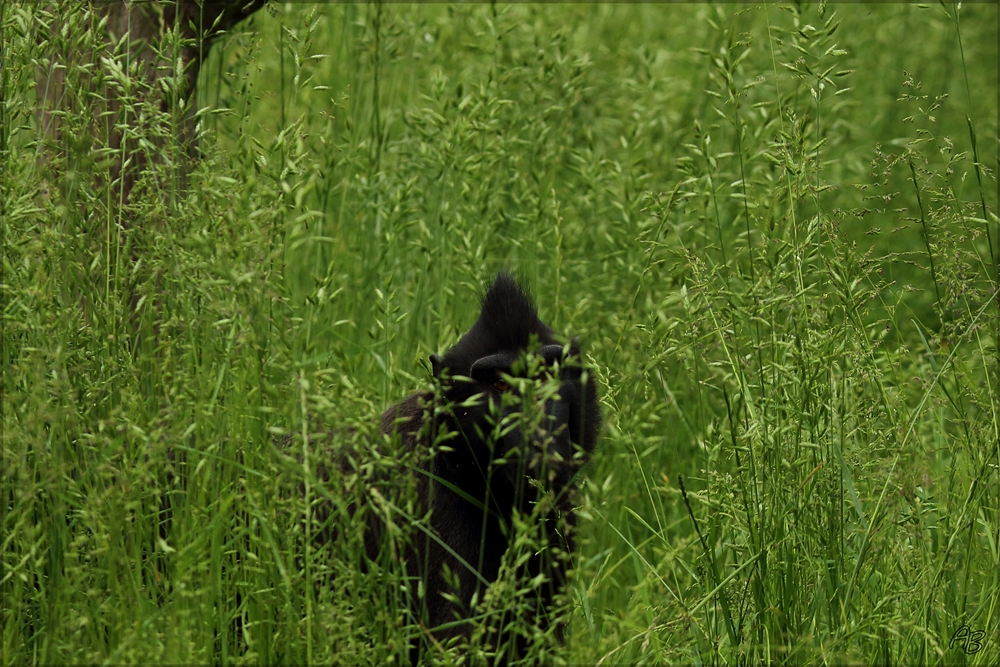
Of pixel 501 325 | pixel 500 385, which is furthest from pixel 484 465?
pixel 501 325

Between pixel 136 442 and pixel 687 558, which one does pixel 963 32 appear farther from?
pixel 136 442

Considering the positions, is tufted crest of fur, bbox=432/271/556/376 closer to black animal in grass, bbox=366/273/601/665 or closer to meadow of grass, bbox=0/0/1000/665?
black animal in grass, bbox=366/273/601/665

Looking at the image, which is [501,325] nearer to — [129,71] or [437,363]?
[437,363]

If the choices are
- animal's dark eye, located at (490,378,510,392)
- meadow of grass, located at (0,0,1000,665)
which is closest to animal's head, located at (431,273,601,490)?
animal's dark eye, located at (490,378,510,392)

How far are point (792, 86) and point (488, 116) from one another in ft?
10.3

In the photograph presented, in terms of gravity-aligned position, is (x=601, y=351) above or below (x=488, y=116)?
below

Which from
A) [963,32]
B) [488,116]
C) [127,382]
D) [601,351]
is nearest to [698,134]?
[488,116]

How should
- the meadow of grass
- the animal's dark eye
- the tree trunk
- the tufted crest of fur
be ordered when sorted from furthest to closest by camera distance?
the tufted crest of fur
the animal's dark eye
the tree trunk
the meadow of grass

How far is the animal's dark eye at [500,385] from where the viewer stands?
3.44m

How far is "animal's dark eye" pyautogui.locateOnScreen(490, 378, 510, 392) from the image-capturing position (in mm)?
3439

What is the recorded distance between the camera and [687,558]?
414 cm

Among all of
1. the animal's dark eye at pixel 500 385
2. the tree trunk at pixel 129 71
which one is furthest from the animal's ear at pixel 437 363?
the tree trunk at pixel 129 71

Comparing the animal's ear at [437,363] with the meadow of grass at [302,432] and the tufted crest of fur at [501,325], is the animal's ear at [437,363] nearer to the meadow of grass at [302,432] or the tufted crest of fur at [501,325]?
the tufted crest of fur at [501,325]

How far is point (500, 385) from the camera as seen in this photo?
3461 mm
